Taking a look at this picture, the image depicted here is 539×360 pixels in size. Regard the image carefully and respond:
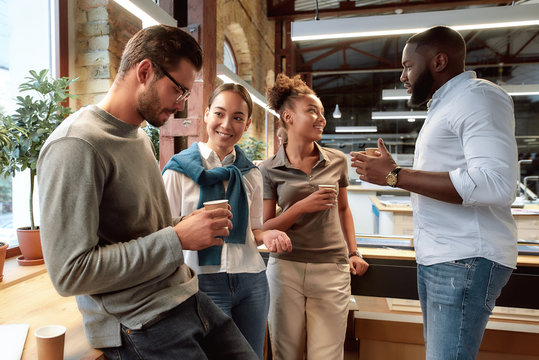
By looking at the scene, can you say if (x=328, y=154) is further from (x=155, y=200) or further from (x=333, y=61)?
(x=333, y=61)

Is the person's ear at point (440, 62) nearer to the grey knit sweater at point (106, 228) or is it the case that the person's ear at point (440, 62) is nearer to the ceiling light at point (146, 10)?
the grey knit sweater at point (106, 228)

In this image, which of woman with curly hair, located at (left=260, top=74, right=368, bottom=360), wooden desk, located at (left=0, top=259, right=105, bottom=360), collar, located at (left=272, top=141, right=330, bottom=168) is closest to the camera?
wooden desk, located at (left=0, top=259, right=105, bottom=360)

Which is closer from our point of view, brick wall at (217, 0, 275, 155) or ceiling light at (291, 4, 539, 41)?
ceiling light at (291, 4, 539, 41)

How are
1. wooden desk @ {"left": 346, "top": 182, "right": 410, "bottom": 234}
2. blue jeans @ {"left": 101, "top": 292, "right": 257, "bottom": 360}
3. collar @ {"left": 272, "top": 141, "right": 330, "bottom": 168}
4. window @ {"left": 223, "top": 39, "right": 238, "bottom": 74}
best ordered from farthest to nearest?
wooden desk @ {"left": 346, "top": 182, "right": 410, "bottom": 234}, window @ {"left": 223, "top": 39, "right": 238, "bottom": 74}, collar @ {"left": 272, "top": 141, "right": 330, "bottom": 168}, blue jeans @ {"left": 101, "top": 292, "right": 257, "bottom": 360}

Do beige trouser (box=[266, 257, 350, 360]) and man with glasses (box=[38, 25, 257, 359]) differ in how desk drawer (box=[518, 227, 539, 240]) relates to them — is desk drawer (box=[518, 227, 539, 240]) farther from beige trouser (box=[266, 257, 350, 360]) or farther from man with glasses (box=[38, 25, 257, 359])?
man with glasses (box=[38, 25, 257, 359])

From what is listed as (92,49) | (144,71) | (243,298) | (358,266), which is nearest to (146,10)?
(144,71)

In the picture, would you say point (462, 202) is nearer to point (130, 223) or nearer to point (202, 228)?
point (202, 228)

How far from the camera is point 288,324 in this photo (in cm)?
177

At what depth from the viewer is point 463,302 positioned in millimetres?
1204

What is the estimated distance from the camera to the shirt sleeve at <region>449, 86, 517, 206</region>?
3.68ft

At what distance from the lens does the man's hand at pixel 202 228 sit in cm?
93

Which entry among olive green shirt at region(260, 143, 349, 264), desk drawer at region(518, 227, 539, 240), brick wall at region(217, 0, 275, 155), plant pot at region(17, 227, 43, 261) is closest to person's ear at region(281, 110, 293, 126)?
olive green shirt at region(260, 143, 349, 264)

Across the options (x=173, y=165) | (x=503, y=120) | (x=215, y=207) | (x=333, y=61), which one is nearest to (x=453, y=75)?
(x=503, y=120)

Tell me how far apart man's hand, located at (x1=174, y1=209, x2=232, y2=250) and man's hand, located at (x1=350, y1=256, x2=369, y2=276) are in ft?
3.98
